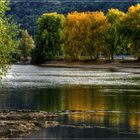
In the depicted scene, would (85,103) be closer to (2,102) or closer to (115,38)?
(2,102)

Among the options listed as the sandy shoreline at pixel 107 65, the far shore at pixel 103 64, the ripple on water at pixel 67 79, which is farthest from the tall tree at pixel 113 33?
the ripple on water at pixel 67 79

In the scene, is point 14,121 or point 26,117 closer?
point 14,121

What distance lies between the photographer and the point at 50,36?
196 m

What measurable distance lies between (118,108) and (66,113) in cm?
714

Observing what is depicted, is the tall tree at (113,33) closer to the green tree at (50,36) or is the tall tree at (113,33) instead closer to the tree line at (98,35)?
the tree line at (98,35)

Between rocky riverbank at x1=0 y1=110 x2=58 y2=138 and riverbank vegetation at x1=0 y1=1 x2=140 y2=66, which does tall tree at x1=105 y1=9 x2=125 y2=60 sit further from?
rocky riverbank at x1=0 y1=110 x2=58 y2=138

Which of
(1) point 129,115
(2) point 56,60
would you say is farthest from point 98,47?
(1) point 129,115

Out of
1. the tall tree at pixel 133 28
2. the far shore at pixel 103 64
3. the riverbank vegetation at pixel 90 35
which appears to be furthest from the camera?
the riverbank vegetation at pixel 90 35

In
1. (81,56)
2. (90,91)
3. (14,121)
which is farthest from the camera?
(81,56)

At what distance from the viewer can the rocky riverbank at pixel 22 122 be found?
1540 inches

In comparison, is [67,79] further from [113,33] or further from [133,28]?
[113,33]

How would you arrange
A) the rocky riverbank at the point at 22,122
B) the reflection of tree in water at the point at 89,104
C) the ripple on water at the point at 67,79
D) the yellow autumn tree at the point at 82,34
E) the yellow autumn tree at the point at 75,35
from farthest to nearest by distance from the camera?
the yellow autumn tree at the point at 75,35, the yellow autumn tree at the point at 82,34, the ripple on water at the point at 67,79, the reflection of tree in water at the point at 89,104, the rocky riverbank at the point at 22,122

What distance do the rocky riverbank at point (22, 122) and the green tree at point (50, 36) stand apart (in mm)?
146228

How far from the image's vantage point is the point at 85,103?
200 feet
